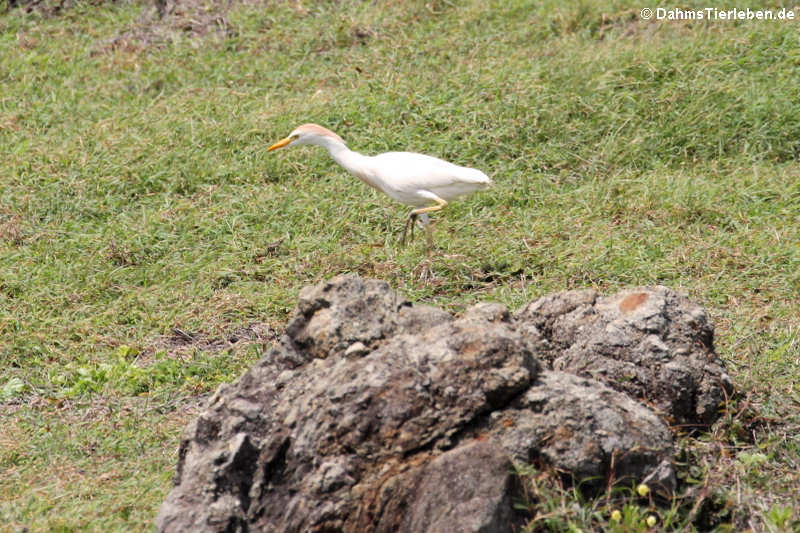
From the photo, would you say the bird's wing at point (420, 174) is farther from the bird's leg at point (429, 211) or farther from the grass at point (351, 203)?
the grass at point (351, 203)

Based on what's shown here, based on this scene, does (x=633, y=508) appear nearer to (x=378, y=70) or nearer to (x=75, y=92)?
(x=378, y=70)

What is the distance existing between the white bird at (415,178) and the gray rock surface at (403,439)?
259 cm

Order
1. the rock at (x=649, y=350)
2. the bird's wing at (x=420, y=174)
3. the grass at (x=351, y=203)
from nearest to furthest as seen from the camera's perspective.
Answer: the rock at (x=649, y=350) < the grass at (x=351, y=203) < the bird's wing at (x=420, y=174)

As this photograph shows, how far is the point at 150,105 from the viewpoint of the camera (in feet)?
26.3

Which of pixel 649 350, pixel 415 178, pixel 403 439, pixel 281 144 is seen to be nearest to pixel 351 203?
pixel 281 144

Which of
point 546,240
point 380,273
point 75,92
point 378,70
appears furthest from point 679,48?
point 75,92

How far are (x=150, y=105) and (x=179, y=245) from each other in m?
2.27

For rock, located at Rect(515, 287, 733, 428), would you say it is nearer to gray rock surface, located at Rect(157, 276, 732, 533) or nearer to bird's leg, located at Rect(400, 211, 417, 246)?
gray rock surface, located at Rect(157, 276, 732, 533)

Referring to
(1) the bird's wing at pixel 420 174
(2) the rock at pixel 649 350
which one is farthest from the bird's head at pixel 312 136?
(2) the rock at pixel 649 350

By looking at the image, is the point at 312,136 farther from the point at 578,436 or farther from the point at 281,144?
the point at 578,436

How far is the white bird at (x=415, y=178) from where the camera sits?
5.77 metres

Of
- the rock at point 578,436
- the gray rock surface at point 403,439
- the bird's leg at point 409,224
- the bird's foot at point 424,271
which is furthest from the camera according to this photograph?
the bird's leg at point 409,224

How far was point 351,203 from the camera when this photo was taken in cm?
661

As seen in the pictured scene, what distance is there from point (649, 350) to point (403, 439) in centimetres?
112
